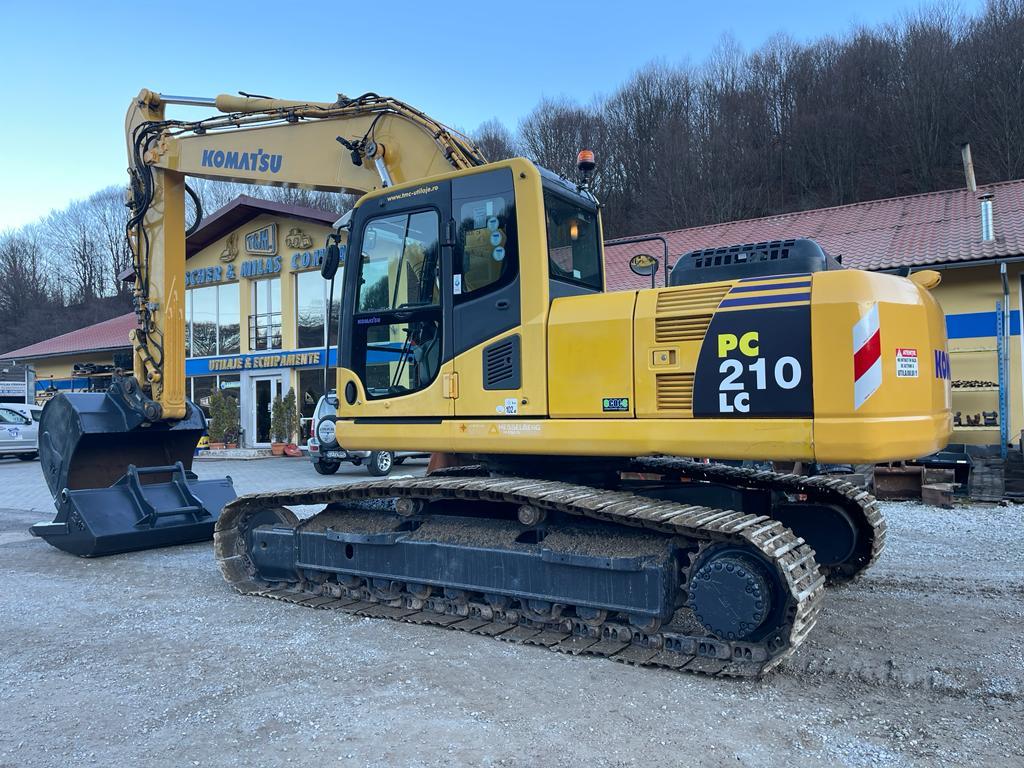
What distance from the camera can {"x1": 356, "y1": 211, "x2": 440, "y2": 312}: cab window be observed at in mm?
5492

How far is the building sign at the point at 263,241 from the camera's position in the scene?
24.5m

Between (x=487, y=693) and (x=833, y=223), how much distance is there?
17254 mm

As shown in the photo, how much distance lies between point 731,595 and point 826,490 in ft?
5.88

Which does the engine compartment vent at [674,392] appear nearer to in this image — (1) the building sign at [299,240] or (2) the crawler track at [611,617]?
(2) the crawler track at [611,617]

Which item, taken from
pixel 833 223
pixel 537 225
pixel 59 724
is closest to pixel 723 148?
pixel 833 223

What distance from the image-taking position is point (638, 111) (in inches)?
1857

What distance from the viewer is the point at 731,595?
4277 millimetres

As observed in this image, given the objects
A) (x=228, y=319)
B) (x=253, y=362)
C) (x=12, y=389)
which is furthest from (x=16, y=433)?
(x=12, y=389)

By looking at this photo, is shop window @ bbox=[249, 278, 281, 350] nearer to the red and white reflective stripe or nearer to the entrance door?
the entrance door

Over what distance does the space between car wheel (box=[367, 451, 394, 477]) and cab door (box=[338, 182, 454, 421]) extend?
32.3 feet

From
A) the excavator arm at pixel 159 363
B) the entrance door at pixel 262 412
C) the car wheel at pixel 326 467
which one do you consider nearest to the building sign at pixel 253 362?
the entrance door at pixel 262 412

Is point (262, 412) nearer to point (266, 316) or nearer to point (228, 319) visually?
point (266, 316)

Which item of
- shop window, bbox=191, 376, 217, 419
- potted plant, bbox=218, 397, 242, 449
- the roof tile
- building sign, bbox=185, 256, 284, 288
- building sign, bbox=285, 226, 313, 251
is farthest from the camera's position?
shop window, bbox=191, 376, 217, 419

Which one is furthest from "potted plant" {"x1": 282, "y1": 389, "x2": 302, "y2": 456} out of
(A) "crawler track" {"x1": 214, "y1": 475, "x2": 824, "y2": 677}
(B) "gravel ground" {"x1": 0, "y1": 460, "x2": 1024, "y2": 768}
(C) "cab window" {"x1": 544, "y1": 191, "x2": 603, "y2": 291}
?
(C) "cab window" {"x1": 544, "y1": 191, "x2": 603, "y2": 291}
